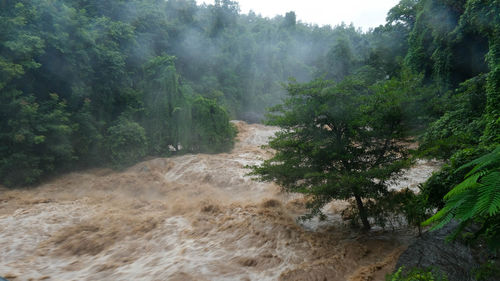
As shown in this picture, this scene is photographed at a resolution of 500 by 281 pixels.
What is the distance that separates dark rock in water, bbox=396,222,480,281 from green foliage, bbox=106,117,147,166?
50.1 feet

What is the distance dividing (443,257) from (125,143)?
1594cm

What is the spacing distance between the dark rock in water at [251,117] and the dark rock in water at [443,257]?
1277 inches

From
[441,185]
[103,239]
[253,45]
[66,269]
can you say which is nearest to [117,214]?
[103,239]

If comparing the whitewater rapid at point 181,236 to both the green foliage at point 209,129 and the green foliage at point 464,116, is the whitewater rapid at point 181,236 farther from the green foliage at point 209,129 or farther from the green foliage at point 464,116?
the green foliage at point 209,129

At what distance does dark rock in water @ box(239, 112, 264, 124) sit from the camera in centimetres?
3750

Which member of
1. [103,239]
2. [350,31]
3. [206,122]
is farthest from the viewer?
[350,31]

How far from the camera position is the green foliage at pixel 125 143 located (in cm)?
1677

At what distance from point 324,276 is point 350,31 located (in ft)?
201

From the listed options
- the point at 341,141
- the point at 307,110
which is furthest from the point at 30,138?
the point at 341,141

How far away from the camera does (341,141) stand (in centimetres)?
701

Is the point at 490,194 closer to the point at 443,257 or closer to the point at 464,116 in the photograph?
the point at 443,257

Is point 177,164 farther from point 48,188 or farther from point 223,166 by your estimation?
point 48,188

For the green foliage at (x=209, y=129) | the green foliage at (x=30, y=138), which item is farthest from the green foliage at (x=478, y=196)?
the green foliage at (x=209, y=129)

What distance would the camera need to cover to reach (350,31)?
5925 centimetres
